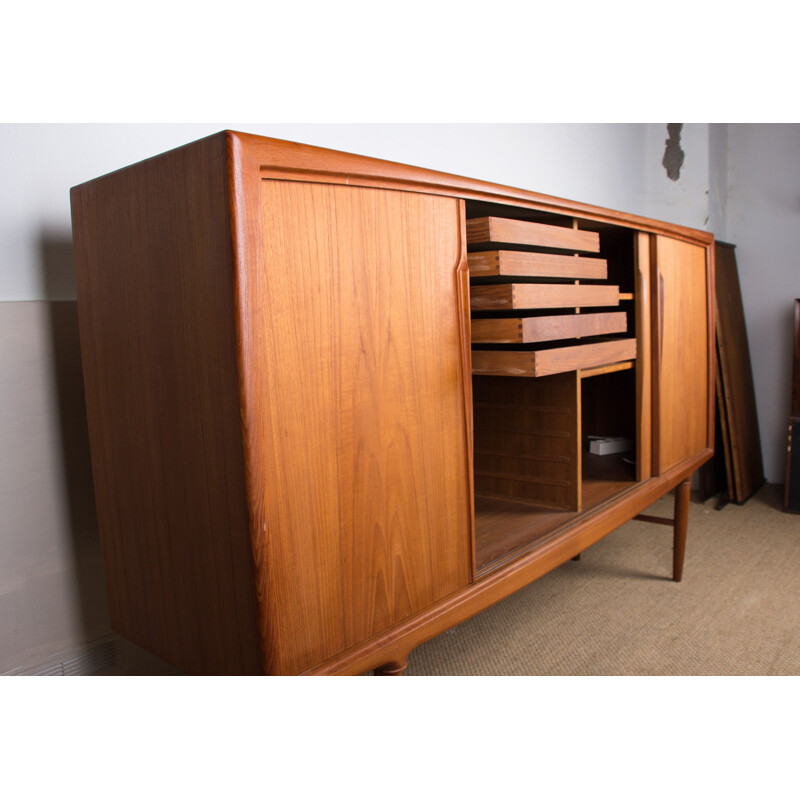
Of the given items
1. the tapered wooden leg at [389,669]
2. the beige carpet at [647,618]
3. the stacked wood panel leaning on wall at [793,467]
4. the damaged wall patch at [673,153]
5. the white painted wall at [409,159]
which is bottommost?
the beige carpet at [647,618]

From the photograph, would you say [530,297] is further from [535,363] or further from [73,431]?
[73,431]

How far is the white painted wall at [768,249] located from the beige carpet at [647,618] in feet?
2.97

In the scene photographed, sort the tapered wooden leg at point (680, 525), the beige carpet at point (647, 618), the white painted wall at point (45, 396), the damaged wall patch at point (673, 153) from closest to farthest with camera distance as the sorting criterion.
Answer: the white painted wall at point (45, 396) < the beige carpet at point (647, 618) < the tapered wooden leg at point (680, 525) < the damaged wall patch at point (673, 153)

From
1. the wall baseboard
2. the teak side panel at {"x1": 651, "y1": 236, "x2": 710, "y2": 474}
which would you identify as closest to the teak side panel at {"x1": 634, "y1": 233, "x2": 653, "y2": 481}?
the teak side panel at {"x1": 651, "y1": 236, "x2": 710, "y2": 474}

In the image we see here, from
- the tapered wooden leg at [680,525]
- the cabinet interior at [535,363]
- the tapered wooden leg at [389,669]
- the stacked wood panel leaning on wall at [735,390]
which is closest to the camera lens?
the tapered wooden leg at [389,669]

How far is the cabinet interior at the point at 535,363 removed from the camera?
4.71 ft

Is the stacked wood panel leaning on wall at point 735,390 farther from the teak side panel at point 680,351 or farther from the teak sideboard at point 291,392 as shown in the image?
the teak sideboard at point 291,392

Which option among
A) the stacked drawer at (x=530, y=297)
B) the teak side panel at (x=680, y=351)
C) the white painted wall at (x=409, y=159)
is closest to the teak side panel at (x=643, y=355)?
the teak side panel at (x=680, y=351)

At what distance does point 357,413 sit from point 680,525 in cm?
176

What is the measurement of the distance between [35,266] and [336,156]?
715mm

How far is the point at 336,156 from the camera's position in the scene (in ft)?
3.30

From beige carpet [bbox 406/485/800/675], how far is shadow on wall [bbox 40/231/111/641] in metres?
0.87

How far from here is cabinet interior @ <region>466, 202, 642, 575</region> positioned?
1.44m

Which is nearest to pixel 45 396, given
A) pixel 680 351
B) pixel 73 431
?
pixel 73 431
